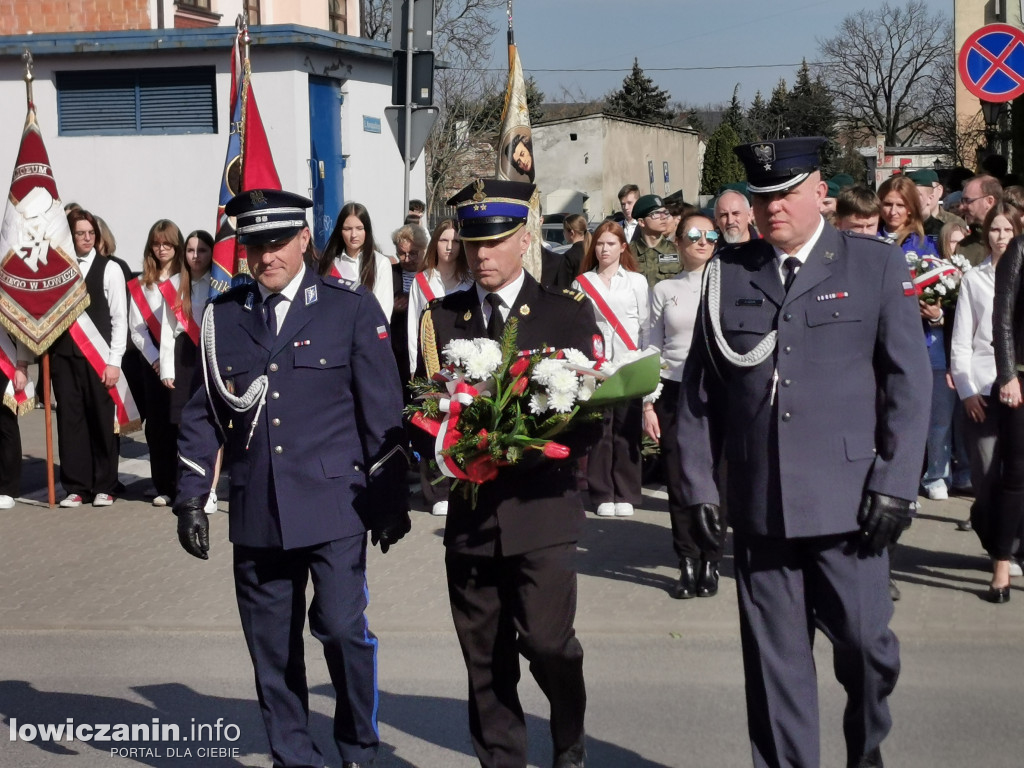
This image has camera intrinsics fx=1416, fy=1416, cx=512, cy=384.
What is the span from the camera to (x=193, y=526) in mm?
5004

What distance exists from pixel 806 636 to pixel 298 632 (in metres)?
1.78

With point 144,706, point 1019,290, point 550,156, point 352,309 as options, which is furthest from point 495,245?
point 550,156

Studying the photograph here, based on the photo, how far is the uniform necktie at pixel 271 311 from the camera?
5.06m

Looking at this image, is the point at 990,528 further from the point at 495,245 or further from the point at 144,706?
the point at 144,706

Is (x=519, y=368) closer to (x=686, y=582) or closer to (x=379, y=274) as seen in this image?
(x=686, y=582)

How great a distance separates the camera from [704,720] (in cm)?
583

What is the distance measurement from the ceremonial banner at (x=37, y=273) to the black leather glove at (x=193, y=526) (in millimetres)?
5857

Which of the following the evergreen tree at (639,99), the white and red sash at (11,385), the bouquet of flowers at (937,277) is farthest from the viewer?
the evergreen tree at (639,99)

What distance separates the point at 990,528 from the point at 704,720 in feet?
8.18

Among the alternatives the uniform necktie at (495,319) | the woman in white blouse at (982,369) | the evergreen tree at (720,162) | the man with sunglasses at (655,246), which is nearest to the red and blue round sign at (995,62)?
the man with sunglasses at (655,246)

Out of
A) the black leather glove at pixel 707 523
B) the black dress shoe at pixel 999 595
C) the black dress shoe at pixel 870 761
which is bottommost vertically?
the black dress shoe at pixel 999 595

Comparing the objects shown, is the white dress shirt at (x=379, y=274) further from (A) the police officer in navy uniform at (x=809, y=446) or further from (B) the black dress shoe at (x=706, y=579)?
(A) the police officer in navy uniform at (x=809, y=446)

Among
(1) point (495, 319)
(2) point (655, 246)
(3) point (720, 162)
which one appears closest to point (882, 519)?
(1) point (495, 319)

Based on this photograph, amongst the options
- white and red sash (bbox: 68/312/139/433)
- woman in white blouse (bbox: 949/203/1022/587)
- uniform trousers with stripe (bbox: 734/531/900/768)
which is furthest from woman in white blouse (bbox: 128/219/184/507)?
uniform trousers with stripe (bbox: 734/531/900/768)
